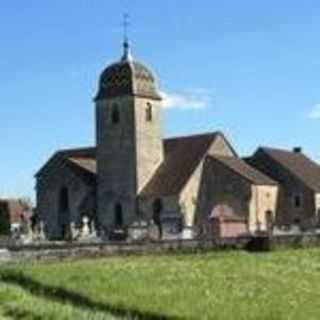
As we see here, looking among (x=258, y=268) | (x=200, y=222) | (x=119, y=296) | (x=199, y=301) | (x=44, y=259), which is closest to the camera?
(x=199, y=301)

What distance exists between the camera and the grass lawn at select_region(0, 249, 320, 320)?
22688 mm

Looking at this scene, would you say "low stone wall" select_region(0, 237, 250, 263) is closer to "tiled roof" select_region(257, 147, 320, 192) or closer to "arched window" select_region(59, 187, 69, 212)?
"tiled roof" select_region(257, 147, 320, 192)

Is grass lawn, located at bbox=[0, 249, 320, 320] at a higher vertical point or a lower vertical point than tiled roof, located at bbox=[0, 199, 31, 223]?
lower

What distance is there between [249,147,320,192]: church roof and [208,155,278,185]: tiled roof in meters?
2.81

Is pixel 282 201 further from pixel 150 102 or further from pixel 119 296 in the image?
pixel 119 296

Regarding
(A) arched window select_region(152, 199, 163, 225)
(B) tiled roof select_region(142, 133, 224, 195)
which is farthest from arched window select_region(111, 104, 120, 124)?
(A) arched window select_region(152, 199, 163, 225)

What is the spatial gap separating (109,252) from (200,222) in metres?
41.6

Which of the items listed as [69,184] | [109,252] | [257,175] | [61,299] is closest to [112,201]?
[69,184]

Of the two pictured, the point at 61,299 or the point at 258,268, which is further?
the point at 258,268

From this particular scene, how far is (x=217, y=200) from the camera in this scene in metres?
90.6

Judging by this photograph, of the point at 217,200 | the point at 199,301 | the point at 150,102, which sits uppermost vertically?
the point at 150,102

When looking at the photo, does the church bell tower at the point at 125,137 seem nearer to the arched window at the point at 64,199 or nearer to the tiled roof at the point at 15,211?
the arched window at the point at 64,199

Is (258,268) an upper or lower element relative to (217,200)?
lower

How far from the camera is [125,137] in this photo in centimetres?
9288
